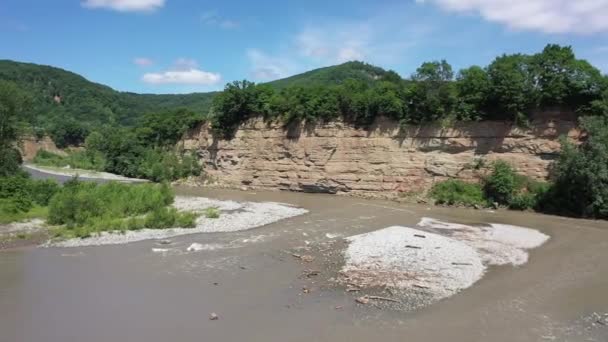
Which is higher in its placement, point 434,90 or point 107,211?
point 434,90

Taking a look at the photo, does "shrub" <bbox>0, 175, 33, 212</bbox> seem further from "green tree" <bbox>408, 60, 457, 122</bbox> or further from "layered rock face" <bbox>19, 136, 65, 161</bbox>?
"layered rock face" <bbox>19, 136, 65, 161</bbox>

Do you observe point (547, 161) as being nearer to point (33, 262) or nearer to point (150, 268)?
point (150, 268)

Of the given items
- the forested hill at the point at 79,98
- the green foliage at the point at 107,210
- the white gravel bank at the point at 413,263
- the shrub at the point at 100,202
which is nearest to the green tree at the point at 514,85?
the white gravel bank at the point at 413,263

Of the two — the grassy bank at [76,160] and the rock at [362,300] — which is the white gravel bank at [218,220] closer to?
the rock at [362,300]

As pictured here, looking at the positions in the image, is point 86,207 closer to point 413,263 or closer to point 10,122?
point 10,122

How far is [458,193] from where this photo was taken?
32906 millimetres

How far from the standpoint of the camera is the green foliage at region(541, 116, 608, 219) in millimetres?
25422

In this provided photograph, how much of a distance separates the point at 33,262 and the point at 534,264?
58.5ft

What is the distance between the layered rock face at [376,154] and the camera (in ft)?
106

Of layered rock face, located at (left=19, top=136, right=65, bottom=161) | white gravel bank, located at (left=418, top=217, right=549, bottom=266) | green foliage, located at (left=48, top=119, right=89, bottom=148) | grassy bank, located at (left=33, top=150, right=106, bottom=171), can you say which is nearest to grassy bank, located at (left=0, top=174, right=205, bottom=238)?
white gravel bank, located at (left=418, top=217, right=549, bottom=266)

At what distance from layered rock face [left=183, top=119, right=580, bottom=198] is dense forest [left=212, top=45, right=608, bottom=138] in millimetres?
1079

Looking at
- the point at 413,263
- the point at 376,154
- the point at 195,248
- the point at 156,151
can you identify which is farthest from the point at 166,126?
the point at 413,263

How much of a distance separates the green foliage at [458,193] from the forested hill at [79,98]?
106 metres

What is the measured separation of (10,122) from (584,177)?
125 ft
